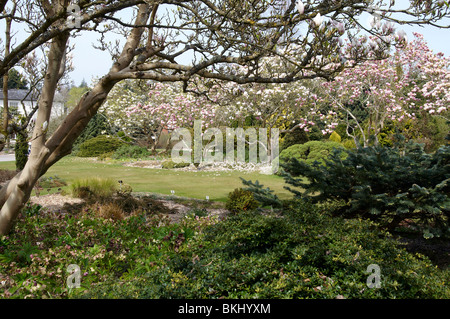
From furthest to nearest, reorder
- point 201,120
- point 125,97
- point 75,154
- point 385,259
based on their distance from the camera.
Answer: point 75,154 < point 125,97 < point 201,120 < point 385,259

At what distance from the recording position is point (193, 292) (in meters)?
2.88

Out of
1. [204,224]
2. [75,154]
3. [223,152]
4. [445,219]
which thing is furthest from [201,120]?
[445,219]

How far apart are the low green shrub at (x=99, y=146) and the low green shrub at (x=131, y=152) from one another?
4.34ft

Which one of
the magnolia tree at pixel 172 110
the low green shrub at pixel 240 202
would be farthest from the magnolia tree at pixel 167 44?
the magnolia tree at pixel 172 110

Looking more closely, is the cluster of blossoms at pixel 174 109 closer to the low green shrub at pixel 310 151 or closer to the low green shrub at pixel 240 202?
the low green shrub at pixel 310 151

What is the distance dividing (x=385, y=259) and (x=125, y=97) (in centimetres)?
1999

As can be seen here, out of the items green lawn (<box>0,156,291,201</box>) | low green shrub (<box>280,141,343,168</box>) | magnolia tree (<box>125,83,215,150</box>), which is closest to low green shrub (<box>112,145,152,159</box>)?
magnolia tree (<box>125,83,215,150</box>)

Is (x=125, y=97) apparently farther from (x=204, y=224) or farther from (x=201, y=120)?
(x=204, y=224)
